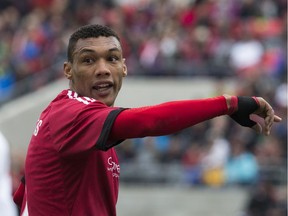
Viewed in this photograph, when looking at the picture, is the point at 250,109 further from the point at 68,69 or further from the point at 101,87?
the point at 68,69

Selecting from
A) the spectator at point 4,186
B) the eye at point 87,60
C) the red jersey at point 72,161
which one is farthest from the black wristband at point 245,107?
the spectator at point 4,186

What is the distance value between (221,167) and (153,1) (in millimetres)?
5480

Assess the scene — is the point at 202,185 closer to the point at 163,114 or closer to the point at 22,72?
the point at 22,72

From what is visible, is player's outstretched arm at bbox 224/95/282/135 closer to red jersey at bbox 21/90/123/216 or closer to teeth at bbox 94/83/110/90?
red jersey at bbox 21/90/123/216

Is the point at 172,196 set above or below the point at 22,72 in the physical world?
below

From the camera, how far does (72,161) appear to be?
5.09 m

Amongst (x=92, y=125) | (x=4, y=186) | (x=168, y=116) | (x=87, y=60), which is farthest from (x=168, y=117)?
(x=4, y=186)

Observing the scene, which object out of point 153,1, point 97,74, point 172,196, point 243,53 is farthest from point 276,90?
point 97,74

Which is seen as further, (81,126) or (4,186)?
(4,186)

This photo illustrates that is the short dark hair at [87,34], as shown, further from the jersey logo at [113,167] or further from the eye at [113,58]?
the jersey logo at [113,167]

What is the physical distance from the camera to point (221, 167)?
552 inches

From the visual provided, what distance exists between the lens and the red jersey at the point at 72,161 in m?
4.89

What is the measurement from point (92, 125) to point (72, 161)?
0.32 m

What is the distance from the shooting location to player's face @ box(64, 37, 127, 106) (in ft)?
17.1
